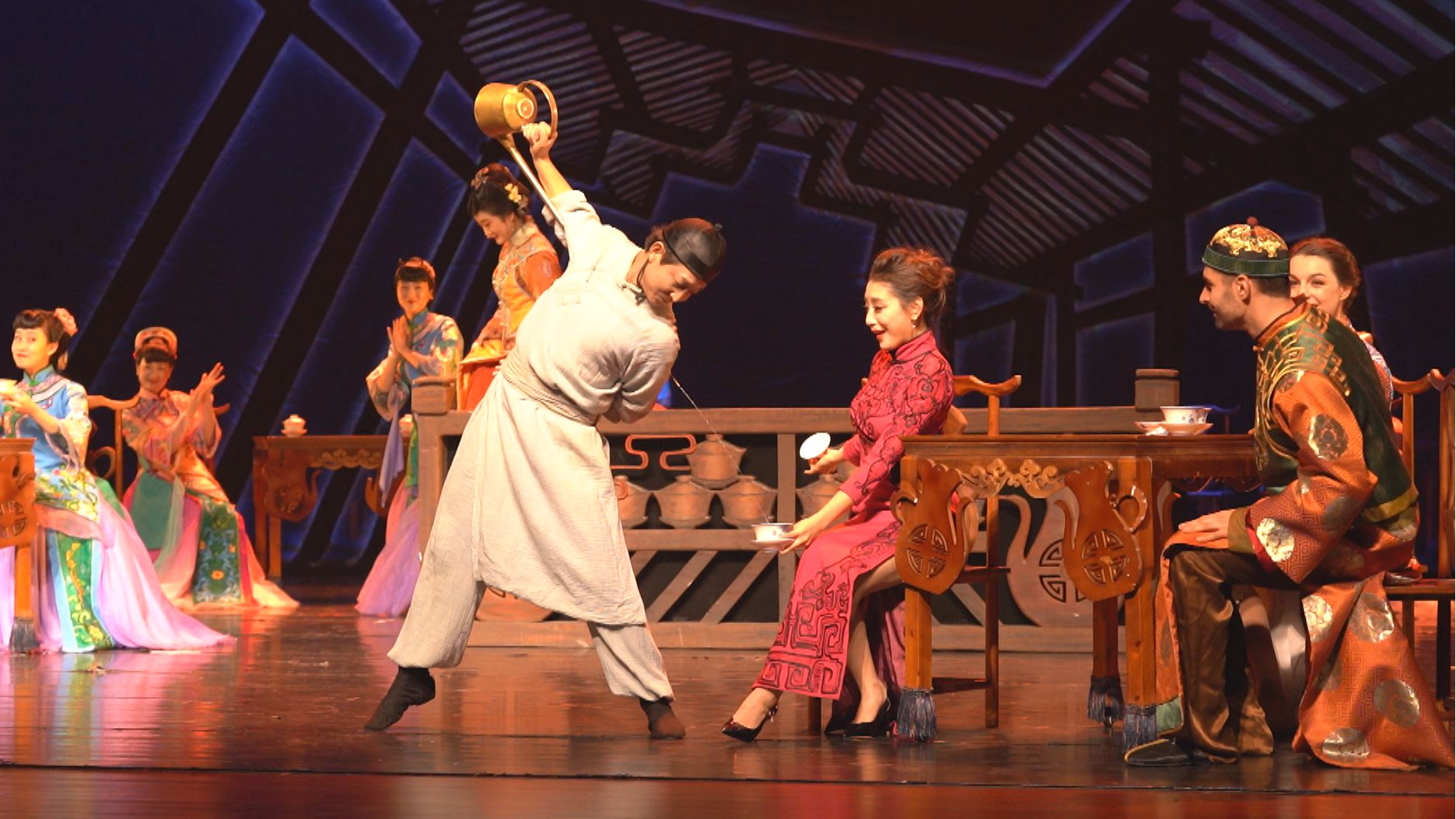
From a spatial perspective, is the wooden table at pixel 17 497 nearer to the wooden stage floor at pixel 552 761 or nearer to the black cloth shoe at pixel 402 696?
the wooden stage floor at pixel 552 761

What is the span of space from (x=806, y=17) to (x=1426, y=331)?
296cm

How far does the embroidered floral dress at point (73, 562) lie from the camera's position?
19.0 feet

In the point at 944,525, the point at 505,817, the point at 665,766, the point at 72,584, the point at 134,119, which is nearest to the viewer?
the point at 505,817

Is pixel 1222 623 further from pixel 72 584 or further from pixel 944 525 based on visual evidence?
pixel 72 584

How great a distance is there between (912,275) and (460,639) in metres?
1.25

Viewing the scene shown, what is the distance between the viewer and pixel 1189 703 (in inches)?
135

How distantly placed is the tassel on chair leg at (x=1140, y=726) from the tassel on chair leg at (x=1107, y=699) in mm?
389

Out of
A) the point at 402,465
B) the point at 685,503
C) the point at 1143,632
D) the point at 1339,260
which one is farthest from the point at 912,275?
the point at 402,465

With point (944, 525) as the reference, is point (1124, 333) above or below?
above

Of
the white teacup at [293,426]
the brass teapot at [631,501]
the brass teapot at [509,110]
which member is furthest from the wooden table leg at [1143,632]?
the white teacup at [293,426]

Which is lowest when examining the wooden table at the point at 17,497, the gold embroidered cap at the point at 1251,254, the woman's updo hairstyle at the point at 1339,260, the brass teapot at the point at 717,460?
the wooden table at the point at 17,497

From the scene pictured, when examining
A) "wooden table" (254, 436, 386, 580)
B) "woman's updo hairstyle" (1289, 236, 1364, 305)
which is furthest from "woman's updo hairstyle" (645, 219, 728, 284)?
"wooden table" (254, 436, 386, 580)

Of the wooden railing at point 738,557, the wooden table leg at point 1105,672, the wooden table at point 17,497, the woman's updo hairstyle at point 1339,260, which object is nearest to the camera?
the wooden table leg at point 1105,672

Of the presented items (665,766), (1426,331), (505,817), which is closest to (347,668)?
(665,766)
